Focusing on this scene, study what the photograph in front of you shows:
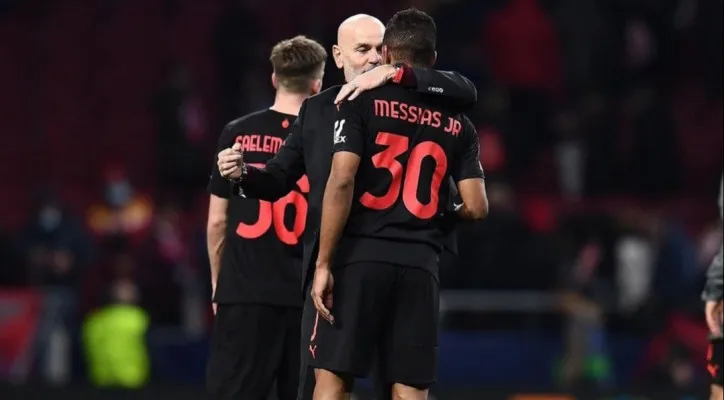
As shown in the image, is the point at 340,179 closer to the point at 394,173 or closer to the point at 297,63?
the point at 394,173

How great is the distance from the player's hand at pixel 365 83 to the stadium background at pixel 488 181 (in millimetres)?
5107

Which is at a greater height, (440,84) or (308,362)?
(440,84)

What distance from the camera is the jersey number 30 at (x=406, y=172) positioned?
6039 mm

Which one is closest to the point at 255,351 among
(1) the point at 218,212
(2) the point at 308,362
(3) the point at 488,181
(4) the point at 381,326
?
(1) the point at 218,212

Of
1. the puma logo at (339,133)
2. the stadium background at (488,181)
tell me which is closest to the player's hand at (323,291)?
the puma logo at (339,133)

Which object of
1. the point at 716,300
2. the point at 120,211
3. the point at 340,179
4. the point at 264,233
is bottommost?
the point at 120,211

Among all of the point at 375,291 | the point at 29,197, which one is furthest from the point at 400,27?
the point at 29,197

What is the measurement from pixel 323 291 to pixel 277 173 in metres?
0.55

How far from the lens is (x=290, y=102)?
7.13 m

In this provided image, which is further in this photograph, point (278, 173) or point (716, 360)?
point (716, 360)

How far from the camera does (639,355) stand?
12734mm

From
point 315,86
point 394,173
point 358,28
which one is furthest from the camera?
point 315,86

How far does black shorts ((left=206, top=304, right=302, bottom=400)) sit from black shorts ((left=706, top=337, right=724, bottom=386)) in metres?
1.91

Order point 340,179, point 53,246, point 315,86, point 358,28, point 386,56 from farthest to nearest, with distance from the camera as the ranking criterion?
point 53,246
point 315,86
point 358,28
point 386,56
point 340,179
